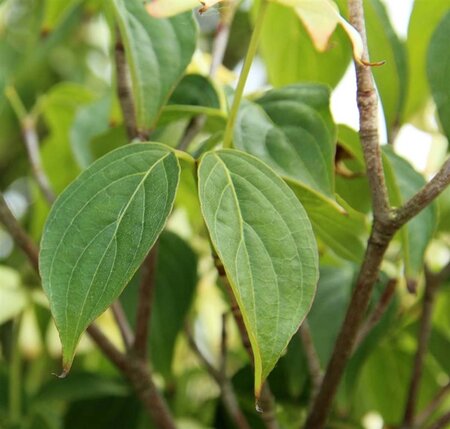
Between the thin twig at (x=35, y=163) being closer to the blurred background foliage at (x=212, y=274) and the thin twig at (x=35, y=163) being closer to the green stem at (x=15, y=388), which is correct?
the blurred background foliage at (x=212, y=274)

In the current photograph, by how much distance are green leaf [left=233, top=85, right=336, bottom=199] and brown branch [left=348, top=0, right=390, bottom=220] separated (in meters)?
0.03

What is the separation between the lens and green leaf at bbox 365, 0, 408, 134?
56cm

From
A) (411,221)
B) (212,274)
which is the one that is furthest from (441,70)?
(212,274)

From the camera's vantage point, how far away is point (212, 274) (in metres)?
0.88

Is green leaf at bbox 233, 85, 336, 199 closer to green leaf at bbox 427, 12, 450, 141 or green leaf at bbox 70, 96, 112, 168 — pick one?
green leaf at bbox 427, 12, 450, 141

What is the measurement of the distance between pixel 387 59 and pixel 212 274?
365 millimetres

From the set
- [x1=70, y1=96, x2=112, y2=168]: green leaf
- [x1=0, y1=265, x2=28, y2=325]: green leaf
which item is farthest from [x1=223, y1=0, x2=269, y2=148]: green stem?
[x1=0, y1=265, x2=28, y2=325]: green leaf

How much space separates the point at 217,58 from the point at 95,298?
34 centimetres

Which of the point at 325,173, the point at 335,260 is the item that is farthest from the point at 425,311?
the point at 325,173

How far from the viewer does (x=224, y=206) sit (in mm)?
388

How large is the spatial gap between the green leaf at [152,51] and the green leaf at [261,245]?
88 mm

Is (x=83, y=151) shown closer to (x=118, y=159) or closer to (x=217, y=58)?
(x=217, y=58)

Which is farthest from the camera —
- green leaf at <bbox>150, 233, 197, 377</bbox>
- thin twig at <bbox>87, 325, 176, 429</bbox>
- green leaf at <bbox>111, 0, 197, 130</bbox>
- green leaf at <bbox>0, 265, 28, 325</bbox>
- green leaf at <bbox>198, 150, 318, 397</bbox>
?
green leaf at <bbox>0, 265, 28, 325</bbox>

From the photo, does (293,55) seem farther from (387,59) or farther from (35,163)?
(35,163)
